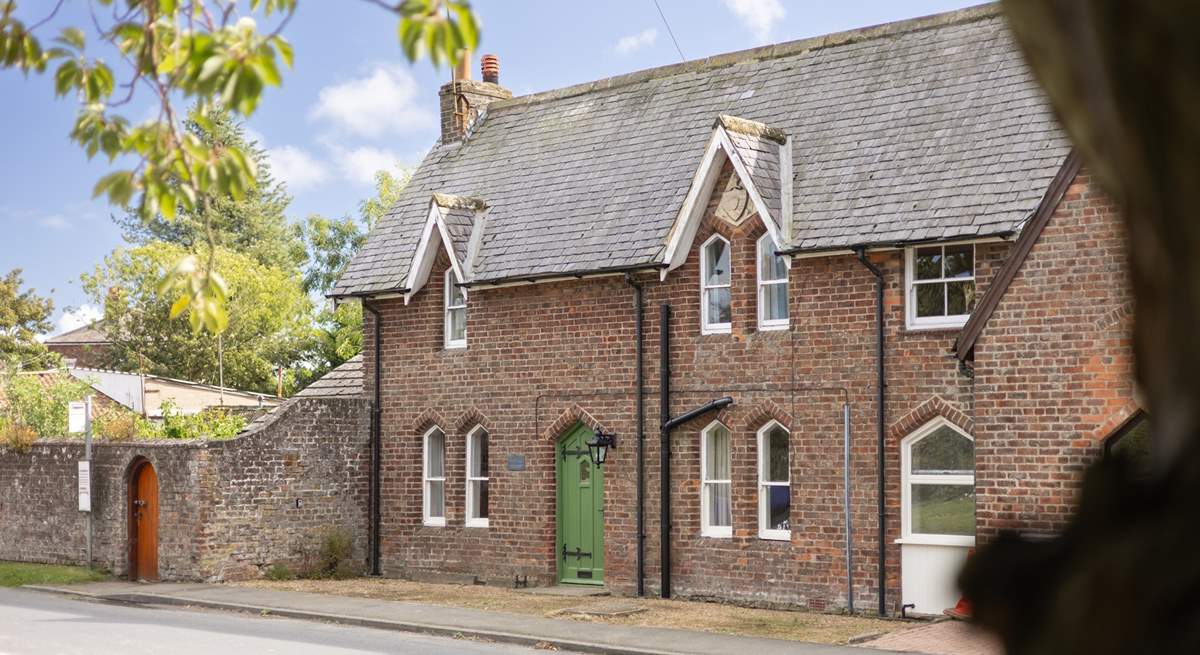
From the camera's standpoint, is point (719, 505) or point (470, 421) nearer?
point (719, 505)

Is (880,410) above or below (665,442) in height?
above

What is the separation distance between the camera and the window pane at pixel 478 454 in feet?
84.3

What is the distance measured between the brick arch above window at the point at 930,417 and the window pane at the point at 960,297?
1.17 m

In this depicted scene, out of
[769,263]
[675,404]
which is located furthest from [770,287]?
[675,404]

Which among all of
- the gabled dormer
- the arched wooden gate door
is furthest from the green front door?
the arched wooden gate door

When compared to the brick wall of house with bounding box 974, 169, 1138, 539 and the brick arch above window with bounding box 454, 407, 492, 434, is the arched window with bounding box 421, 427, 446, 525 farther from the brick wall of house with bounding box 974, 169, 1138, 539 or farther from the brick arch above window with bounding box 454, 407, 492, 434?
the brick wall of house with bounding box 974, 169, 1138, 539

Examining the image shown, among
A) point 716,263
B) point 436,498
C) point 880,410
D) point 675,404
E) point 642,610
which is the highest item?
point 716,263

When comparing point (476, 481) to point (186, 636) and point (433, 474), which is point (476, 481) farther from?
point (186, 636)

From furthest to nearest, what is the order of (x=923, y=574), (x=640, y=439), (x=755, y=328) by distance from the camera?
1. (x=640, y=439)
2. (x=755, y=328)
3. (x=923, y=574)

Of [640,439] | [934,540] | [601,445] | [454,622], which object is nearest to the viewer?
[454,622]

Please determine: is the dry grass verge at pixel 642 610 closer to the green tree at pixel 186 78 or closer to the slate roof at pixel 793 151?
the slate roof at pixel 793 151

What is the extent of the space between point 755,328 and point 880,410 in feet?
8.20

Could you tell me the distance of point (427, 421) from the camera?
86.1ft

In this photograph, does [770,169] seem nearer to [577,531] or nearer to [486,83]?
[577,531]
